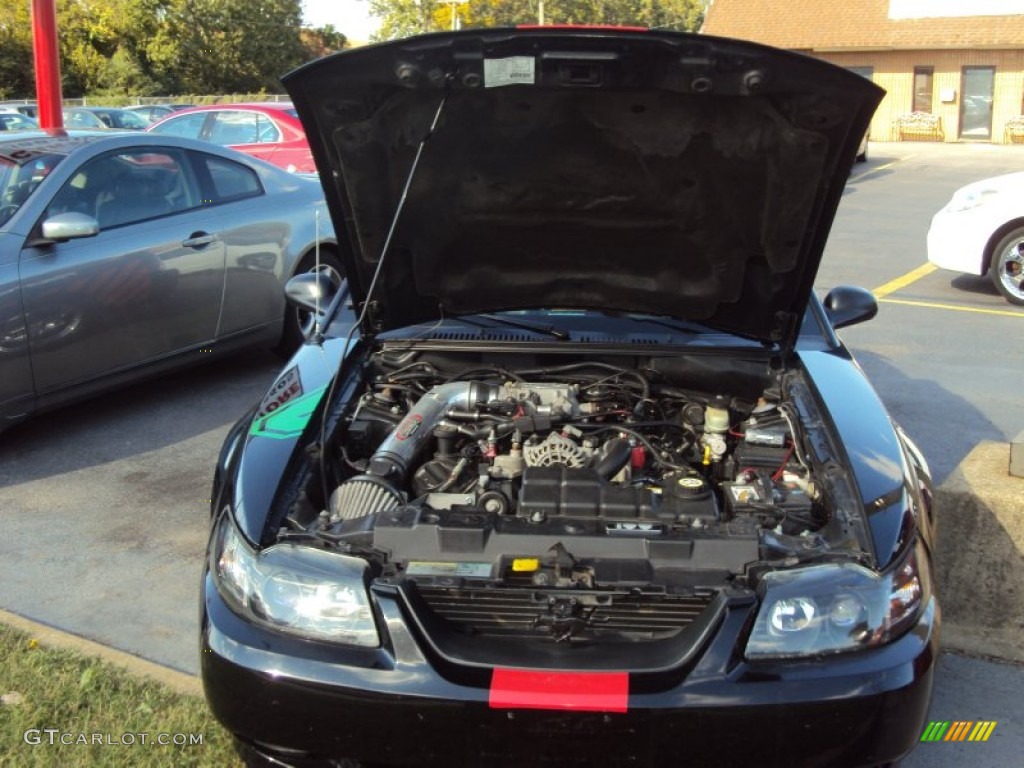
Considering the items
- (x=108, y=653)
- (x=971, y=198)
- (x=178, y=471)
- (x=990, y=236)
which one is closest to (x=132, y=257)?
(x=178, y=471)

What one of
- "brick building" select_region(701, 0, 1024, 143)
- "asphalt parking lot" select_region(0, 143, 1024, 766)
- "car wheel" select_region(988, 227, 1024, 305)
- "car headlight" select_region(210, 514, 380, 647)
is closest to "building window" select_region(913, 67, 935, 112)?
"brick building" select_region(701, 0, 1024, 143)

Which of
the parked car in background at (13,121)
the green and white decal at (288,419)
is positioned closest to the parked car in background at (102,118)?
the parked car in background at (13,121)

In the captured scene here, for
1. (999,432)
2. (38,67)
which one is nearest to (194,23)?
(38,67)

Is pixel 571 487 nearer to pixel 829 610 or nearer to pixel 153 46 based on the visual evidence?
pixel 829 610

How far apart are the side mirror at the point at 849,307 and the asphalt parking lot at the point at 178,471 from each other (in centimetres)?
121

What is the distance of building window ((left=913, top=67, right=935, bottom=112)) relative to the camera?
34.2 meters

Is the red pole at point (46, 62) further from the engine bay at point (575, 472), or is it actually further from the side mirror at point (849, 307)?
the side mirror at point (849, 307)

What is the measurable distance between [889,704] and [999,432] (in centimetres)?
398

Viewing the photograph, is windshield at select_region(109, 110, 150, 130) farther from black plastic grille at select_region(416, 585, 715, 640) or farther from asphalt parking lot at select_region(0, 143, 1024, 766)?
black plastic grille at select_region(416, 585, 715, 640)

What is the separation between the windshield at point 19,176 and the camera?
18.4ft

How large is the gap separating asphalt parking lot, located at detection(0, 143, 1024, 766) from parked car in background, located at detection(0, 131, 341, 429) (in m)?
0.35

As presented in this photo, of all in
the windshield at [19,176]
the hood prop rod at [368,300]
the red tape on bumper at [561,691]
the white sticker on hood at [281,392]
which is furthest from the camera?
the windshield at [19,176]

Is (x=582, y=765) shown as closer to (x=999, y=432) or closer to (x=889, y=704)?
(x=889, y=704)

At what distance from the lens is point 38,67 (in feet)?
33.8
